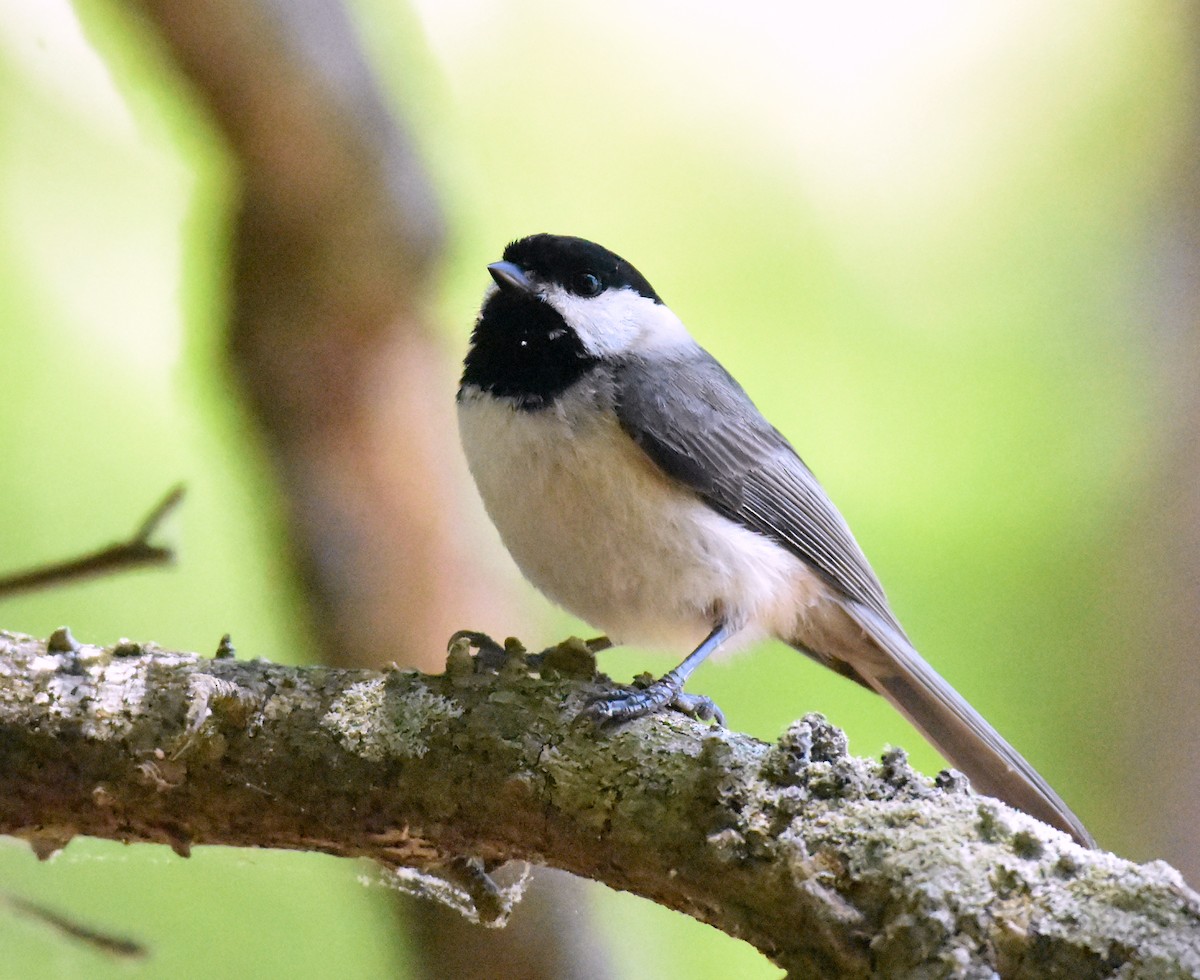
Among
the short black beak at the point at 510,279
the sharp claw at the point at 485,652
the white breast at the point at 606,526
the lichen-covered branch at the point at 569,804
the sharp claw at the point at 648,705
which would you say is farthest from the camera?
the short black beak at the point at 510,279

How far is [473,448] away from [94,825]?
0.70 m

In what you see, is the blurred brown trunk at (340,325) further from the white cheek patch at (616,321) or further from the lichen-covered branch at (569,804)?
the lichen-covered branch at (569,804)

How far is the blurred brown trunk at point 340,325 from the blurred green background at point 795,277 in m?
0.08

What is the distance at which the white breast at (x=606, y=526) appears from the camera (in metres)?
1.45

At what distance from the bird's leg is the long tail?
1.11ft

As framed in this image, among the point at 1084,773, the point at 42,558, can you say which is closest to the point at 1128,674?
the point at 1084,773

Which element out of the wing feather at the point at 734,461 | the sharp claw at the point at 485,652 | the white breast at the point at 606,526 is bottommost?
the sharp claw at the point at 485,652

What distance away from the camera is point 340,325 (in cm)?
206

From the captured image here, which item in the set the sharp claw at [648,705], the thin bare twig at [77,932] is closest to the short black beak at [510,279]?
the sharp claw at [648,705]

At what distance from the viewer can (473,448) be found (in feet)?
5.03

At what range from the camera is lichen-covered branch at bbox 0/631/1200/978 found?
2.57ft

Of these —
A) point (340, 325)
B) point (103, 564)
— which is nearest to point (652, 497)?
point (103, 564)

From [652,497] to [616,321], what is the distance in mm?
333

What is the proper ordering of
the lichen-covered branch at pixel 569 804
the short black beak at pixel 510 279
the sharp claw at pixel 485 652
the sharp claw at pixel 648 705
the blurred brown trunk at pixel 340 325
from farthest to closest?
the blurred brown trunk at pixel 340 325, the short black beak at pixel 510 279, the sharp claw at pixel 485 652, the sharp claw at pixel 648 705, the lichen-covered branch at pixel 569 804
